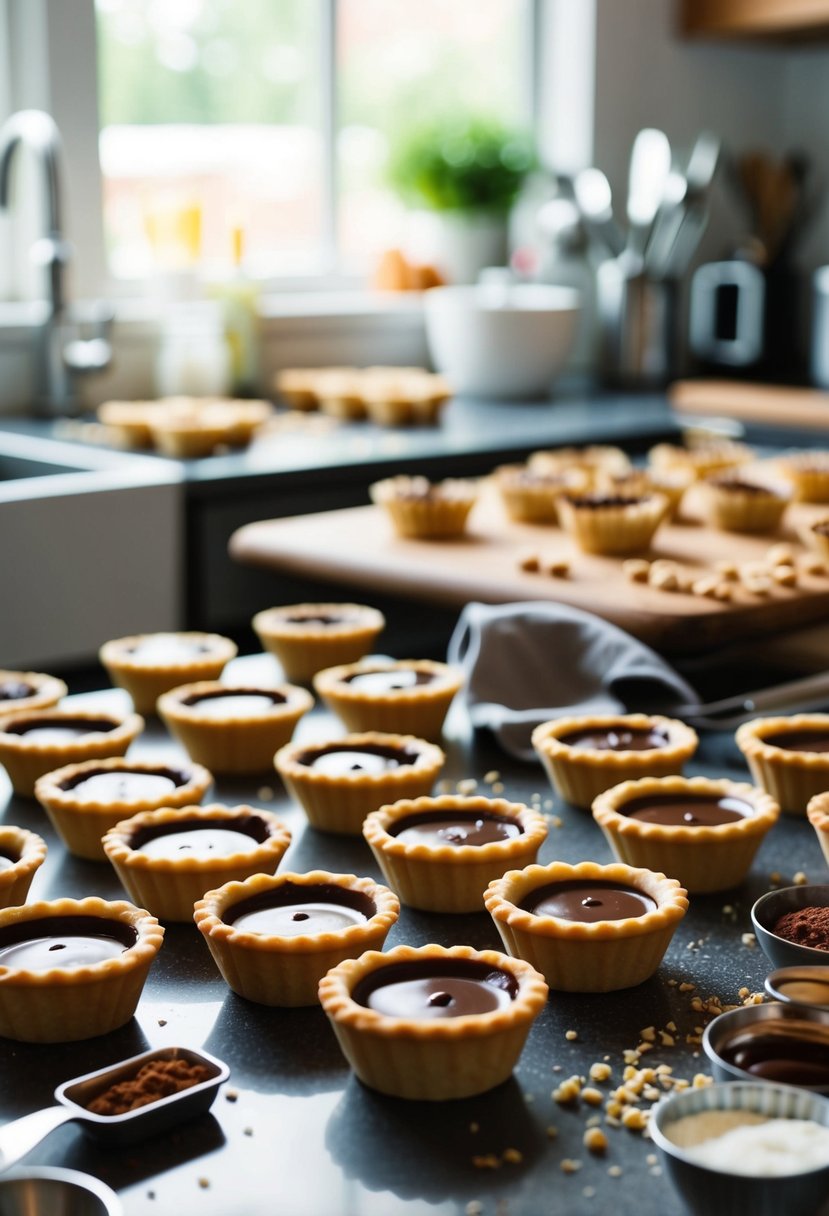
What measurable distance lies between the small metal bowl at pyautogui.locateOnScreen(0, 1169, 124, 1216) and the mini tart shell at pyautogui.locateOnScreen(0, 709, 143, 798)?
74cm

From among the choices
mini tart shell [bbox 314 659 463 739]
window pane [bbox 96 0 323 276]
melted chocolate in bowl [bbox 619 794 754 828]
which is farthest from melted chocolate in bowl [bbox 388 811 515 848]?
window pane [bbox 96 0 323 276]

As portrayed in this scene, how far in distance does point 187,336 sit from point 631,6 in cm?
174

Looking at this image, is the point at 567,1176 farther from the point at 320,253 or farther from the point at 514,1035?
the point at 320,253

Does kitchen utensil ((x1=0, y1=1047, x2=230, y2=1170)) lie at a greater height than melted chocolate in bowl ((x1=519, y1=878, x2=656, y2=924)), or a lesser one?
lesser

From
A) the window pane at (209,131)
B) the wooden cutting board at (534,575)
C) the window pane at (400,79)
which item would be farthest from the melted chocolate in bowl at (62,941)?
the window pane at (400,79)

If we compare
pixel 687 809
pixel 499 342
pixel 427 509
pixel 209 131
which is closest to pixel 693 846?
pixel 687 809

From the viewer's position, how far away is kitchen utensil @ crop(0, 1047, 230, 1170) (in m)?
0.88

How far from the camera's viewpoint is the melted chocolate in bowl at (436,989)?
1.00 metres

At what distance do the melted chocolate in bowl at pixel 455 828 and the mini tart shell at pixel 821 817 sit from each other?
0.83ft

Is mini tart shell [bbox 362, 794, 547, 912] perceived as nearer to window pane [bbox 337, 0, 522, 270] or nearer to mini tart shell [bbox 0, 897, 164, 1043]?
mini tart shell [bbox 0, 897, 164, 1043]

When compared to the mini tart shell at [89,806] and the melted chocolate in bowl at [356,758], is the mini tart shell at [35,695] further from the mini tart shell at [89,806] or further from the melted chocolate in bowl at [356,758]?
the melted chocolate in bowl at [356,758]

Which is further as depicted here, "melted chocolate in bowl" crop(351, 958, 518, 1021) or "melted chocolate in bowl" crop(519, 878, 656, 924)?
"melted chocolate in bowl" crop(519, 878, 656, 924)

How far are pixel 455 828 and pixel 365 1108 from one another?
1.34ft

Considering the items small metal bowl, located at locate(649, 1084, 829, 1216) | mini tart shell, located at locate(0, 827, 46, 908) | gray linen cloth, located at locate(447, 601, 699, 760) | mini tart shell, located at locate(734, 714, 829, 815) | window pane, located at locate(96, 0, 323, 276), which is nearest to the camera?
small metal bowl, located at locate(649, 1084, 829, 1216)
